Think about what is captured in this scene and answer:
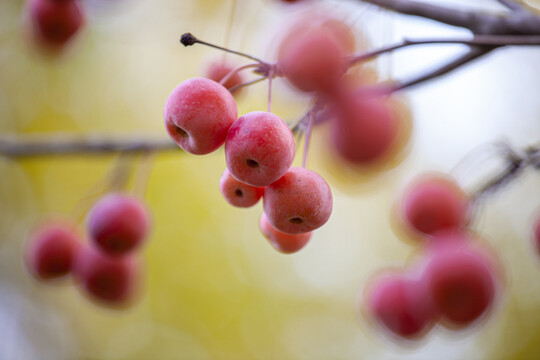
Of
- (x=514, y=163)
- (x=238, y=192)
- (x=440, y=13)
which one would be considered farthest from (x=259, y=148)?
(x=514, y=163)

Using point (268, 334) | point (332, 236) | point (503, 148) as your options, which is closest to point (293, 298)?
point (268, 334)

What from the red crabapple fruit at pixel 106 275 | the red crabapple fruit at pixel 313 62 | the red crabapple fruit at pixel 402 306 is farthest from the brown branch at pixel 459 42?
the red crabapple fruit at pixel 106 275

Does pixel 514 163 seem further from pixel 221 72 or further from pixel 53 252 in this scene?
pixel 53 252

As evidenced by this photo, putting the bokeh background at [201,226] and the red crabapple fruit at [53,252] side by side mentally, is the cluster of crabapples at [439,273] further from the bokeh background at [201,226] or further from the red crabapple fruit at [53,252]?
the bokeh background at [201,226]

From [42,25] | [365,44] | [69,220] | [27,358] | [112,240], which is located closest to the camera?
[365,44]

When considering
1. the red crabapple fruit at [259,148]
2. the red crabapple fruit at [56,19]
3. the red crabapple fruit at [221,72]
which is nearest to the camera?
the red crabapple fruit at [259,148]

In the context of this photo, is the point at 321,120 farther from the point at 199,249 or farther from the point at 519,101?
the point at 519,101

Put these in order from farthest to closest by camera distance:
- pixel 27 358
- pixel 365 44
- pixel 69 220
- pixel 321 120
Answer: pixel 27 358, pixel 69 220, pixel 365 44, pixel 321 120
